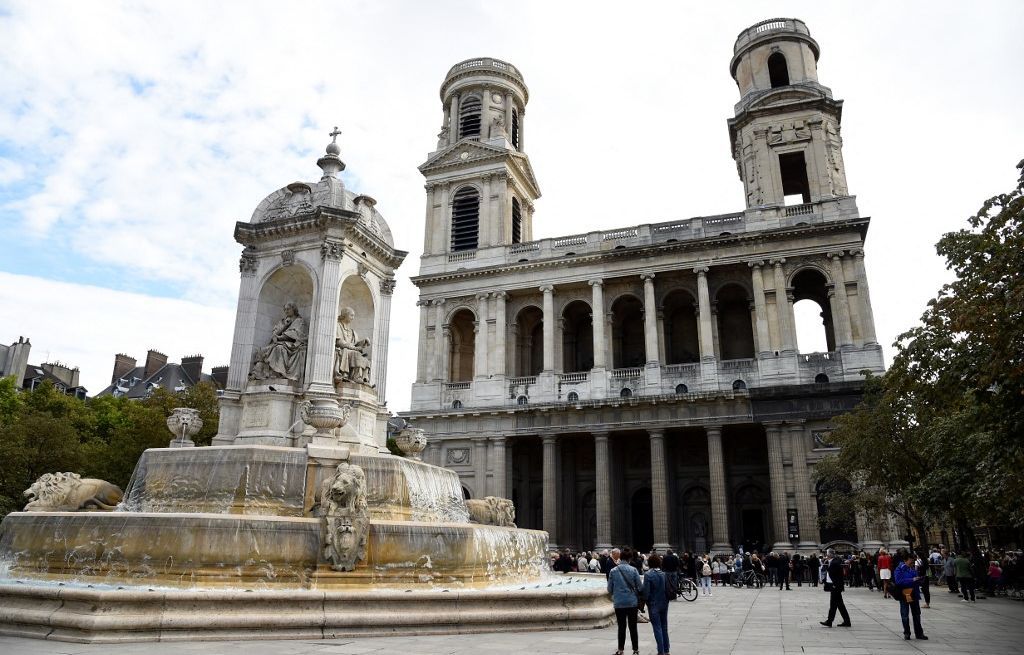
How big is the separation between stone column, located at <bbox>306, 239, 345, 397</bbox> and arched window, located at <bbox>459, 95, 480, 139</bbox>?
34.6 meters

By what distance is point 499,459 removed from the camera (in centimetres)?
A: 3791

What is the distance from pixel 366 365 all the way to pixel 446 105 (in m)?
38.5

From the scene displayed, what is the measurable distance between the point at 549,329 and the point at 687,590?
2171 centimetres

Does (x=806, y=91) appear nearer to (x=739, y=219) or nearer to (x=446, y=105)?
(x=739, y=219)

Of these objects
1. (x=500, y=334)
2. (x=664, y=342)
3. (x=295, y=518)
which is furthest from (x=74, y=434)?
(x=664, y=342)

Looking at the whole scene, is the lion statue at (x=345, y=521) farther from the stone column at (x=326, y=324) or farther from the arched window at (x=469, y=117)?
the arched window at (x=469, y=117)

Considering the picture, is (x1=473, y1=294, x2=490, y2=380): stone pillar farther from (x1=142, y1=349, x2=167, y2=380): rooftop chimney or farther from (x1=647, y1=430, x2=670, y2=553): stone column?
(x1=142, y1=349, x2=167, y2=380): rooftop chimney

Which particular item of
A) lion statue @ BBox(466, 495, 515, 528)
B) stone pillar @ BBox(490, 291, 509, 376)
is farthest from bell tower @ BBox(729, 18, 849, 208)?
lion statue @ BBox(466, 495, 515, 528)

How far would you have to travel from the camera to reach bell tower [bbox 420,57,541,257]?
144ft

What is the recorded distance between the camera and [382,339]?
1563 cm

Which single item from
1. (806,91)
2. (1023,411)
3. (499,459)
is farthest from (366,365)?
(806,91)

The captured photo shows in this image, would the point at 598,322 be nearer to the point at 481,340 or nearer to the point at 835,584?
the point at 481,340

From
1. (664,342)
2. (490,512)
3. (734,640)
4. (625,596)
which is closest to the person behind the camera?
(625,596)

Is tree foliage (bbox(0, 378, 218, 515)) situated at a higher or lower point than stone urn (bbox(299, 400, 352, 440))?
higher
